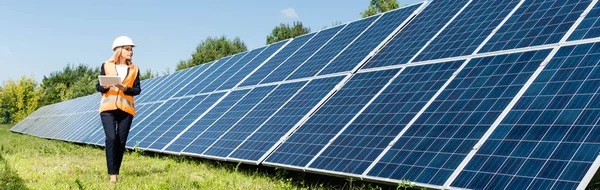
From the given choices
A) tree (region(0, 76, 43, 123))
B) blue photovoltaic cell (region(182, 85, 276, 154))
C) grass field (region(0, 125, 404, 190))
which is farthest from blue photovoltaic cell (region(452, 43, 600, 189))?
tree (region(0, 76, 43, 123))

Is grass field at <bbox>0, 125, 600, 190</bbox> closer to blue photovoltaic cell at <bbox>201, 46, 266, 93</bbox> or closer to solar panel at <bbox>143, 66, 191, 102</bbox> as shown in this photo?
blue photovoltaic cell at <bbox>201, 46, 266, 93</bbox>

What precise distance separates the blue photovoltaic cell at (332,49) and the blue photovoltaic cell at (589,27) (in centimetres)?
552

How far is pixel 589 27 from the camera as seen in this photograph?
804cm

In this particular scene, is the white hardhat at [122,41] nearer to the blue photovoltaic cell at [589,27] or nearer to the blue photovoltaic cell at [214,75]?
the blue photovoltaic cell at [589,27]

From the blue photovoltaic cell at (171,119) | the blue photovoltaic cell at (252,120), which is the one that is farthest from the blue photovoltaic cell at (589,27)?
the blue photovoltaic cell at (171,119)

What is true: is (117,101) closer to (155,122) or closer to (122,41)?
(122,41)

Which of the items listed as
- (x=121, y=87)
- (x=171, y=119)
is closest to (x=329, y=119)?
(x=121, y=87)

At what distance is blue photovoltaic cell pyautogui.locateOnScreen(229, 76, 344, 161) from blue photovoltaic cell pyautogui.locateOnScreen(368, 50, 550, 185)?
2.79 m

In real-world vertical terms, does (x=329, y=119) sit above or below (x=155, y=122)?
above

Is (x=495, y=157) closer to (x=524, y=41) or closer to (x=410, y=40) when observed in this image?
(x=524, y=41)

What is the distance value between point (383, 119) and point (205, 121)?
19.2ft

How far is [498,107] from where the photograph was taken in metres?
7.25

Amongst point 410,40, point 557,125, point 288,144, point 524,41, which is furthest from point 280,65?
point 557,125

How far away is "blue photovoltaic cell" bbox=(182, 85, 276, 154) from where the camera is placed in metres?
11.9
